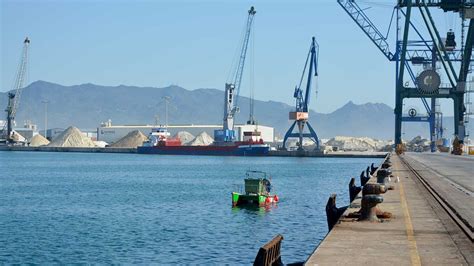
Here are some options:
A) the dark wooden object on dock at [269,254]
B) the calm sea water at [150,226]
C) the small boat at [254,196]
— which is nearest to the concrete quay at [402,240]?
the dark wooden object on dock at [269,254]

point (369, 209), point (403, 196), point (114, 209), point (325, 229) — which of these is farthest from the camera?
point (114, 209)

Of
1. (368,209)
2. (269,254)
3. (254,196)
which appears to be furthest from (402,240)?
(254,196)

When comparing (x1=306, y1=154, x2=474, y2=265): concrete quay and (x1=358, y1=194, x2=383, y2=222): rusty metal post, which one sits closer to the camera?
(x1=306, y1=154, x2=474, y2=265): concrete quay

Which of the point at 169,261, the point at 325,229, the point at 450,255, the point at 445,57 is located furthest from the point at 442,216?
the point at 445,57

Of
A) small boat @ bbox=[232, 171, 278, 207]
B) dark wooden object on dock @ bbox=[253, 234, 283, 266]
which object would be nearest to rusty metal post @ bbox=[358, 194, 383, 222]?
dark wooden object on dock @ bbox=[253, 234, 283, 266]

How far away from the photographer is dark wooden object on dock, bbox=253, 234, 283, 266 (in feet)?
51.8

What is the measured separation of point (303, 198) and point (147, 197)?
12.8m

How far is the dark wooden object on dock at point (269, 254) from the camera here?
15773mm

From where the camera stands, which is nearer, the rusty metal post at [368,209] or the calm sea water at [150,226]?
the rusty metal post at [368,209]

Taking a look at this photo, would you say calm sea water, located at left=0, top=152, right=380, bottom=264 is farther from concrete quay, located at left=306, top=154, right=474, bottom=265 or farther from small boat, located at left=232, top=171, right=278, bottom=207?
concrete quay, located at left=306, top=154, right=474, bottom=265

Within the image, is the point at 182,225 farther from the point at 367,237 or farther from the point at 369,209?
the point at 367,237

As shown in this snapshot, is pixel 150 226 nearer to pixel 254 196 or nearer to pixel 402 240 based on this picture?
pixel 254 196

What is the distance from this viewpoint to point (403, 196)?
31125 mm

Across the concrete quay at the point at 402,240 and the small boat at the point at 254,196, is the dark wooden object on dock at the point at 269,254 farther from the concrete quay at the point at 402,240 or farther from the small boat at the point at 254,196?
the small boat at the point at 254,196
